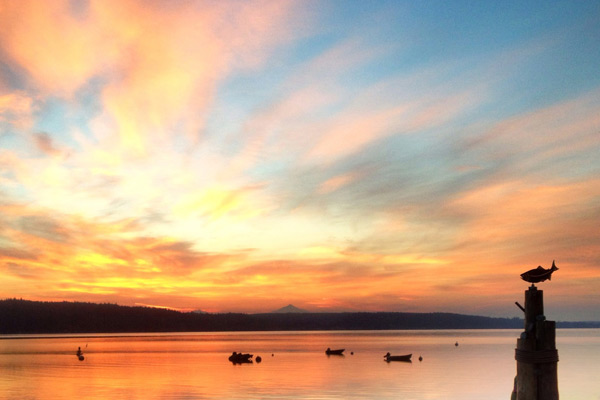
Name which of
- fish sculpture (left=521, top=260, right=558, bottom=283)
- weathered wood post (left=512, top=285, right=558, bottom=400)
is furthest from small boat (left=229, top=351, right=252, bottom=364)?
weathered wood post (left=512, top=285, right=558, bottom=400)

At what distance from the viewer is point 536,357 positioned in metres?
9.89

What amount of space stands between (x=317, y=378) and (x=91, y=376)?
91.3 feet

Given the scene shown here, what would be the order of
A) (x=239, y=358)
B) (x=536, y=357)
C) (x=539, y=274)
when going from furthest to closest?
(x=239, y=358) < (x=539, y=274) < (x=536, y=357)

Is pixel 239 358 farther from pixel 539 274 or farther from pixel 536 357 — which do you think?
pixel 536 357

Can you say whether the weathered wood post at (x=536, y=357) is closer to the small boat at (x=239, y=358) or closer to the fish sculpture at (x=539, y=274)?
the fish sculpture at (x=539, y=274)

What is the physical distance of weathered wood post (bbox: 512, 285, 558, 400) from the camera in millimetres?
9781

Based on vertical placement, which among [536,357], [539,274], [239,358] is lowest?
[239,358]

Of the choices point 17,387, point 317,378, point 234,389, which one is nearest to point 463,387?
point 317,378

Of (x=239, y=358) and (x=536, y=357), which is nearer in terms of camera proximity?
(x=536, y=357)

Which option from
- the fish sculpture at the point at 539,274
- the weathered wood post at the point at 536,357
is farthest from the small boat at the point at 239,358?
the weathered wood post at the point at 536,357

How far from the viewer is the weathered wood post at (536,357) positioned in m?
9.78

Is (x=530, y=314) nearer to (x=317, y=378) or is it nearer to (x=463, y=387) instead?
(x=463, y=387)

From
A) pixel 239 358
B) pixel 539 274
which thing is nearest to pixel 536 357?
pixel 539 274

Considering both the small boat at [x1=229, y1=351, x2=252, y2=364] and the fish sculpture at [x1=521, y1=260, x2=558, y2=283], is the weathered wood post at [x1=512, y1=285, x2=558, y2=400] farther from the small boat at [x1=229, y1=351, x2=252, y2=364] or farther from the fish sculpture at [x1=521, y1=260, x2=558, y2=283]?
the small boat at [x1=229, y1=351, x2=252, y2=364]
